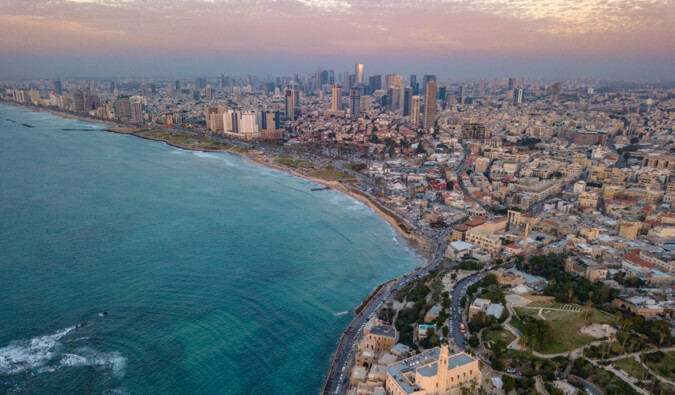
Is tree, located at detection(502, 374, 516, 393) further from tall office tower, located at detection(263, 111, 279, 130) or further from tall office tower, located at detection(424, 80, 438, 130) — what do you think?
tall office tower, located at detection(424, 80, 438, 130)

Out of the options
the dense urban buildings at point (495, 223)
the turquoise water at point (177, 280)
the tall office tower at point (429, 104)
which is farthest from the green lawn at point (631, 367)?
the tall office tower at point (429, 104)

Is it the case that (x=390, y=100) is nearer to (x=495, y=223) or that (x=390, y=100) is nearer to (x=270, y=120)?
(x=270, y=120)

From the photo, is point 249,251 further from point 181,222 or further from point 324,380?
point 324,380

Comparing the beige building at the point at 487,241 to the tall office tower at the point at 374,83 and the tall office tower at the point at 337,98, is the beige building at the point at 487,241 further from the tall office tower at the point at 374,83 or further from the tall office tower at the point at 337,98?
the tall office tower at the point at 374,83

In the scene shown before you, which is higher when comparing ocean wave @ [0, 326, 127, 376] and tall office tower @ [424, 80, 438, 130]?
tall office tower @ [424, 80, 438, 130]

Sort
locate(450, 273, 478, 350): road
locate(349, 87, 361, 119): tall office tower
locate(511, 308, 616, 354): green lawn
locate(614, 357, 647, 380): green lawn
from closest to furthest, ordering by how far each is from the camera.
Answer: locate(614, 357, 647, 380): green lawn, locate(511, 308, 616, 354): green lawn, locate(450, 273, 478, 350): road, locate(349, 87, 361, 119): tall office tower

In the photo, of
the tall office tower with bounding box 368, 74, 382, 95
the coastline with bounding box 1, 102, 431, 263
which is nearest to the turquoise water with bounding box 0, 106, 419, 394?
the coastline with bounding box 1, 102, 431, 263
